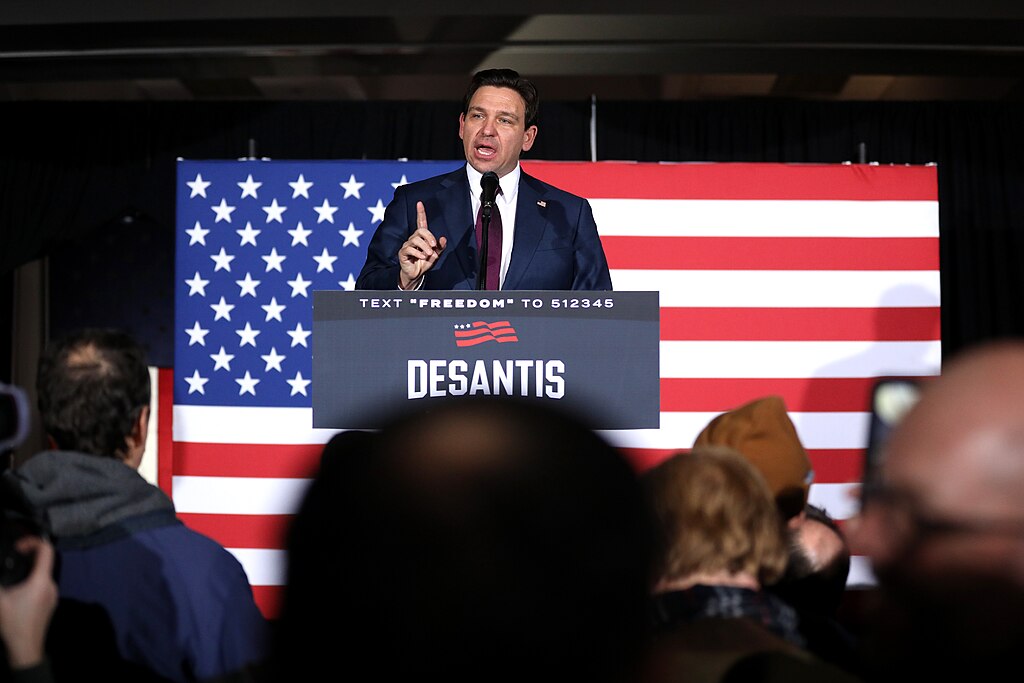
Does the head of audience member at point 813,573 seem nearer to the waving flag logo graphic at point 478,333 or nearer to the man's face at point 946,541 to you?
the waving flag logo graphic at point 478,333

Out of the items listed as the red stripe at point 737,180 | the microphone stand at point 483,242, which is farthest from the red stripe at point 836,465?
the microphone stand at point 483,242

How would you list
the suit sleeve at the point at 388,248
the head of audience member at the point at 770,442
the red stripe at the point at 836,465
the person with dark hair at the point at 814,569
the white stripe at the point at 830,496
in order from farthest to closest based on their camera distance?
1. the red stripe at the point at 836,465
2. the white stripe at the point at 830,496
3. the suit sleeve at the point at 388,248
4. the person with dark hair at the point at 814,569
5. the head of audience member at the point at 770,442

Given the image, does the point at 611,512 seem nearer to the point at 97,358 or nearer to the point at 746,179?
the point at 97,358

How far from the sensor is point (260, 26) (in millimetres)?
4676

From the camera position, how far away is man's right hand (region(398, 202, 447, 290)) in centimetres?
197

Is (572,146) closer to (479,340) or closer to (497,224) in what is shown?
(497,224)

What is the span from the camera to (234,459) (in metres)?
4.09

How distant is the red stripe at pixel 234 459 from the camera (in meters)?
4.05

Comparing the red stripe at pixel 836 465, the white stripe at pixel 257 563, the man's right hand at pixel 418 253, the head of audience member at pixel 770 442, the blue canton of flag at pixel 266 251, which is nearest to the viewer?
the head of audience member at pixel 770 442

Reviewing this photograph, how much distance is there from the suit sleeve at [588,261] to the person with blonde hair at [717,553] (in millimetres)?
1272

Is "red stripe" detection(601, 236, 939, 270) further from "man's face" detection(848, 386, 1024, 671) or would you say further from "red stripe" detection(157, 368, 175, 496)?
"man's face" detection(848, 386, 1024, 671)

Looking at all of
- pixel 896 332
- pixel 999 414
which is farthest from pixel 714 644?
A: pixel 896 332

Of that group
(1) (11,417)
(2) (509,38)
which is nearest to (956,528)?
(1) (11,417)

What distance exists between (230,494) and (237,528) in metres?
0.14
